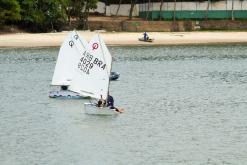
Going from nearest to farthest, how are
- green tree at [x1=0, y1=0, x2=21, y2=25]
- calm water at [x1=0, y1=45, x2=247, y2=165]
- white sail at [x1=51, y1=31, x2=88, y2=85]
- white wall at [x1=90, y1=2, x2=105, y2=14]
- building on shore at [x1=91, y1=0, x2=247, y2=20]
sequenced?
calm water at [x1=0, y1=45, x2=247, y2=165] < white sail at [x1=51, y1=31, x2=88, y2=85] < green tree at [x1=0, y1=0, x2=21, y2=25] < building on shore at [x1=91, y1=0, x2=247, y2=20] < white wall at [x1=90, y1=2, x2=105, y2=14]

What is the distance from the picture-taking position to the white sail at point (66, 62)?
53.6 meters

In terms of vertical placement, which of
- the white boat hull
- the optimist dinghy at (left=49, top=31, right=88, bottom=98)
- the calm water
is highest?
the optimist dinghy at (left=49, top=31, right=88, bottom=98)

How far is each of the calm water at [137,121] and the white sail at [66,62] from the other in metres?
1.67

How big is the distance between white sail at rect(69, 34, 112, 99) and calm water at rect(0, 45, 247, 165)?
5.10 ft

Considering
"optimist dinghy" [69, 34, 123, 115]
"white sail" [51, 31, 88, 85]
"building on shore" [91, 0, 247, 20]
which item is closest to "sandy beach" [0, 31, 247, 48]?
"building on shore" [91, 0, 247, 20]

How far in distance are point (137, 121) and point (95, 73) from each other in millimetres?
4252

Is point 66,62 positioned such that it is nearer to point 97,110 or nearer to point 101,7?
point 97,110

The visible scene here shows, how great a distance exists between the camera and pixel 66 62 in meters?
54.6

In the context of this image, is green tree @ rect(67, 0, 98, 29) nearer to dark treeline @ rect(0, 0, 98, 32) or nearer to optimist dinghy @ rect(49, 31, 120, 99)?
dark treeline @ rect(0, 0, 98, 32)

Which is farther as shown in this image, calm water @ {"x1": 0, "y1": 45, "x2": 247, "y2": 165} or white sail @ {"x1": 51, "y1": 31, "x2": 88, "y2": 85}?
white sail @ {"x1": 51, "y1": 31, "x2": 88, "y2": 85}

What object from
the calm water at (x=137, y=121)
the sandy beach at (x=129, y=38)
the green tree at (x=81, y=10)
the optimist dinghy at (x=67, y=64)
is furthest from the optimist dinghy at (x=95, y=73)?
the green tree at (x=81, y=10)

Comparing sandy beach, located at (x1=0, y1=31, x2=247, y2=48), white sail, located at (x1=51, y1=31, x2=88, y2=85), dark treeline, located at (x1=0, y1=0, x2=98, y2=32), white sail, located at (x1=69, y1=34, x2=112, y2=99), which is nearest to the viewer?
white sail, located at (x1=69, y1=34, x2=112, y2=99)

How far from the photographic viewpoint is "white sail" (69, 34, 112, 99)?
4600cm

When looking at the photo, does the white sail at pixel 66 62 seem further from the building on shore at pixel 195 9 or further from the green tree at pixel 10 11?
the building on shore at pixel 195 9
